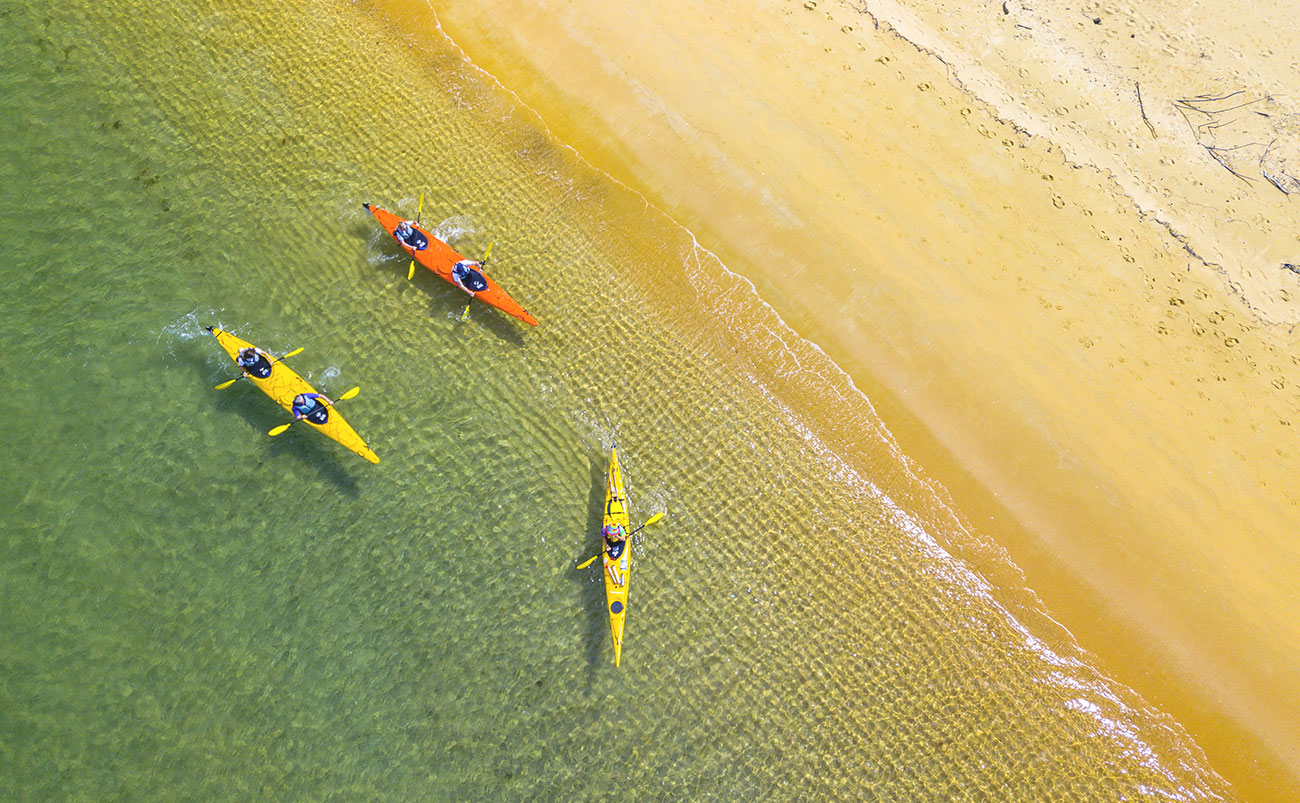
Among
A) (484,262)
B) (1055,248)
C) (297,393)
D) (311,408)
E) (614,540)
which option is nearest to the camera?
(614,540)

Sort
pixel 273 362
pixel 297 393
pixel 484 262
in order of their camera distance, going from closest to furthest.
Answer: pixel 297 393 → pixel 273 362 → pixel 484 262

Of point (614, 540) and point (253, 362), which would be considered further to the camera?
point (253, 362)

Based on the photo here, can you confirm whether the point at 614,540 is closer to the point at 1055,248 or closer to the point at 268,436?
the point at 268,436


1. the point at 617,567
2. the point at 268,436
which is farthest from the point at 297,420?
the point at 617,567

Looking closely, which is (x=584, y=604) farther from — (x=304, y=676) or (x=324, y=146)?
(x=324, y=146)

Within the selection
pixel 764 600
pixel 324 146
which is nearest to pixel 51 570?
pixel 324 146

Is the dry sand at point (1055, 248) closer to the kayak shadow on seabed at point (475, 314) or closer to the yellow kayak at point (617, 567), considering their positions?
the kayak shadow on seabed at point (475, 314)
